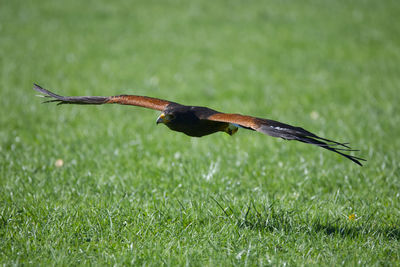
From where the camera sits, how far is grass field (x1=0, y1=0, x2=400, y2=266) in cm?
323

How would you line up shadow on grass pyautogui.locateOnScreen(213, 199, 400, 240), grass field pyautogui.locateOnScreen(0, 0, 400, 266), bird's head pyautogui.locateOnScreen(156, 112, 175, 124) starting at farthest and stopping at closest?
bird's head pyautogui.locateOnScreen(156, 112, 175, 124) → shadow on grass pyautogui.locateOnScreen(213, 199, 400, 240) → grass field pyautogui.locateOnScreen(0, 0, 400, 266)

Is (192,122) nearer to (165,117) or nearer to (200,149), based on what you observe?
(165,117)

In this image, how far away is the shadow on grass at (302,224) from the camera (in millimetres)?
3359

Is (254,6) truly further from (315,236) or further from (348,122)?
(315,236)

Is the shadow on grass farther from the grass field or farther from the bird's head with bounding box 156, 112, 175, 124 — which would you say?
the bird's head with bounding box 156, 112, 175, 124

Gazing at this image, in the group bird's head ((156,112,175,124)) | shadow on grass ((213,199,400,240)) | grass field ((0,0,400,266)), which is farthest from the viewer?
bird's head ((156,112,175,124))

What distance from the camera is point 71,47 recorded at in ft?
35.1

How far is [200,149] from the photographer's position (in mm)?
5531

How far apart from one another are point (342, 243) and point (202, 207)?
1206 mm

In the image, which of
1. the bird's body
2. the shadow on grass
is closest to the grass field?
the shadow on grass

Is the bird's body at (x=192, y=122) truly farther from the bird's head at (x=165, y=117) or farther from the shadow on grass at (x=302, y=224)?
the shadow on grass at (x=302, y=224)

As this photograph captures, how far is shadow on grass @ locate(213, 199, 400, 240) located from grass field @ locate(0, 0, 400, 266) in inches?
0.6

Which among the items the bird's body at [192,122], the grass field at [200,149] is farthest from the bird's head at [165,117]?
the grass field at [200,149]

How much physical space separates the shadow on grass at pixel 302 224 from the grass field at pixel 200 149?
2 cm
